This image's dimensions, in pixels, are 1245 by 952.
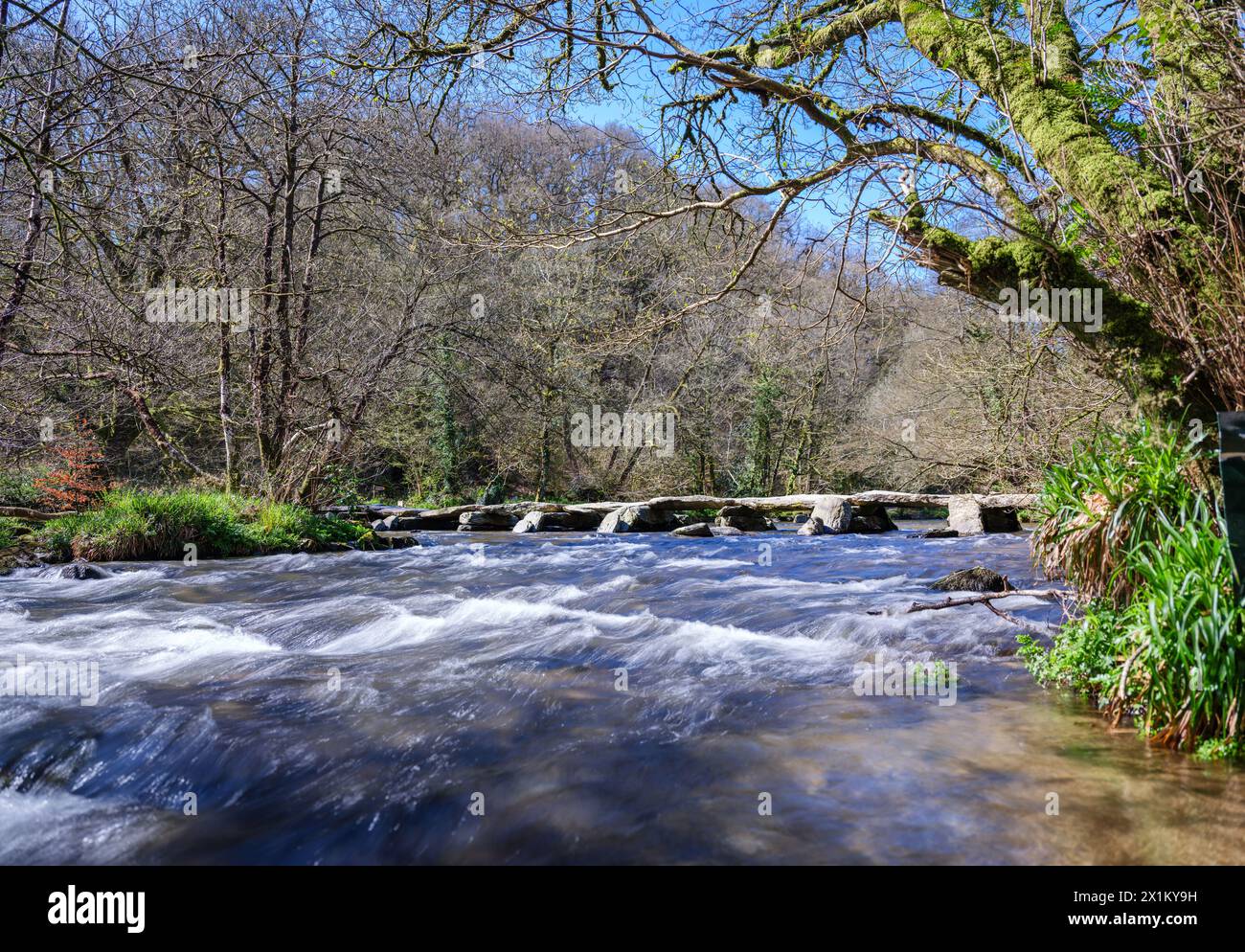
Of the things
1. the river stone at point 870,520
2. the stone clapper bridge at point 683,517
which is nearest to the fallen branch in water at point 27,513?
the stone clapper bridge at point 683,517

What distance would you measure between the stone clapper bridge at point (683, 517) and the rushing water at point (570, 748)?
33.4 feet

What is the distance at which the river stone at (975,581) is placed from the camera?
749cm

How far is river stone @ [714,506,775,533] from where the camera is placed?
19044 mm

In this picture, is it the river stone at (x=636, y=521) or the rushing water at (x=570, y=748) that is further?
the river stone at (x=636, y=521)

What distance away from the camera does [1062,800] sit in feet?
10.7

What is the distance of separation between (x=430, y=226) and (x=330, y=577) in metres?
6.85

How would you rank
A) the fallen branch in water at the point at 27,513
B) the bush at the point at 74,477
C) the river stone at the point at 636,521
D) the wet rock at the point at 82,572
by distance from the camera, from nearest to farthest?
the wet rock at the point at 82,572 → the fallen branch in water at the point at 27,513 → the bush at the point at 74,477 → the river stone at the point at 636,521

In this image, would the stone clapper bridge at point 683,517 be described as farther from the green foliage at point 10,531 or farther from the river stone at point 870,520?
the green foliage at point 10,531

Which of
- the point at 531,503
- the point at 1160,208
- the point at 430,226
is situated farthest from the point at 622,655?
the point at 531,503

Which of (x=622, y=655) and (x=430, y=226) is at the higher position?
(x=430, y=226)

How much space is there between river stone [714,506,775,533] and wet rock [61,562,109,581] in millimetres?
12725

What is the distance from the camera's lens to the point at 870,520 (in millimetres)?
18812

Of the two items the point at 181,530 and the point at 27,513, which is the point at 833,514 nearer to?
the point at 181,530
